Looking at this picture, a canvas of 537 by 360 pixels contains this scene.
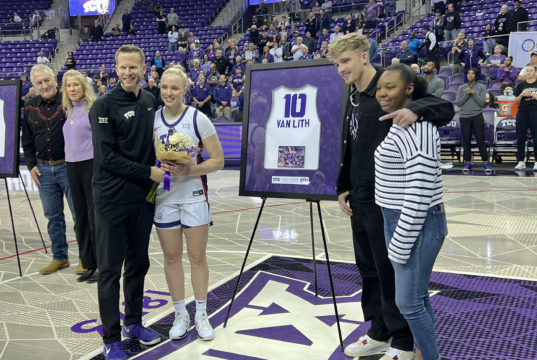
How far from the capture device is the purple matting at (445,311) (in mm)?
3080

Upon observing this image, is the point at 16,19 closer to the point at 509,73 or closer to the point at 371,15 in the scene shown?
the point at 371,15

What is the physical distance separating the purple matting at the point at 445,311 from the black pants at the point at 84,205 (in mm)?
1134

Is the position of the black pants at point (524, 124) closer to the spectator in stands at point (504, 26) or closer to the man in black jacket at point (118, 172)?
the spectator in stands at point (504, 26)

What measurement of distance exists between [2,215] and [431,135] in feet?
22.9

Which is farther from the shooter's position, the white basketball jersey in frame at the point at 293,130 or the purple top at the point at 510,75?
the purple top at the point at 510,75

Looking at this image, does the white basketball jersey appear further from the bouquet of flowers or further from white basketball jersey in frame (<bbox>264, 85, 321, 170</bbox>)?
white basketball jersey in frame (<bbox>264, 85, 321, 170</bbox>)

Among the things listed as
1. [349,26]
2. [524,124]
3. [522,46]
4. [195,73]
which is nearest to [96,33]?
[195,73]

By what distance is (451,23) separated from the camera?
47.1 feet

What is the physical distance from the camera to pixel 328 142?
3.29 metres

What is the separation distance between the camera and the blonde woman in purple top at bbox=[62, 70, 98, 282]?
4309 mm

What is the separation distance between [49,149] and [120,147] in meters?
1.84

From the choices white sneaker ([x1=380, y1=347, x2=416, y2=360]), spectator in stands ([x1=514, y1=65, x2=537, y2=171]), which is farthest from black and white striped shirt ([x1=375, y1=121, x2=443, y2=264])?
spectator in stands ([x1=514, y1=65, x2=537, y2=171])

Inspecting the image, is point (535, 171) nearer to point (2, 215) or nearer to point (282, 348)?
point (282, 348)

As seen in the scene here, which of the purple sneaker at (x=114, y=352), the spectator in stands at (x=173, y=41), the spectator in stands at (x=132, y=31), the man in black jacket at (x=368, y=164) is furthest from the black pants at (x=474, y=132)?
the spectator in stands at (x=132, y=31)
